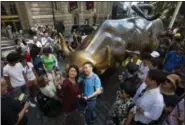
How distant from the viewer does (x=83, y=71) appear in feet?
9.72

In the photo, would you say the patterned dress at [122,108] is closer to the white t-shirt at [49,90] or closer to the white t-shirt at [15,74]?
the white t-shirt at [49,90]

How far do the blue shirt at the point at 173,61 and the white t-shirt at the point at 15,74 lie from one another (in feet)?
12.7

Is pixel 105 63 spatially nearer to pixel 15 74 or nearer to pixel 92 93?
pixel 92 93

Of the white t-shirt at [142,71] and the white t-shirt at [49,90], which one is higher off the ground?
the white t-shirt at [142,71]

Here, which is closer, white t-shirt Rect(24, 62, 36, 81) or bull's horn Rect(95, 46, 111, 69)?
bull's horn Rect(95, 46, 111, 69)

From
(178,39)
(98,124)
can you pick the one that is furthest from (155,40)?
(98,124)

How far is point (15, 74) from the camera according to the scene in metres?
3.51

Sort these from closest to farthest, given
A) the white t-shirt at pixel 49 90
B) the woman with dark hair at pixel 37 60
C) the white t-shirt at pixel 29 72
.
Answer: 1. the white t-shirt at pixel 49 90
2. the white t-shirt at pixel 29 72
3. the woman with dark hair at pixel 37 60

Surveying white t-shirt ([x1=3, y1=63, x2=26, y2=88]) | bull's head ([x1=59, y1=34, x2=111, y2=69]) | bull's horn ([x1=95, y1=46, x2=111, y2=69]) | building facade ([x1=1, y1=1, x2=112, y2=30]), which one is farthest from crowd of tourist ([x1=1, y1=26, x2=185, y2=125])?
building facade ([x1=1, y1=1, x2=112, y2=30])

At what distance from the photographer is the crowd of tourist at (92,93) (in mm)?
2172

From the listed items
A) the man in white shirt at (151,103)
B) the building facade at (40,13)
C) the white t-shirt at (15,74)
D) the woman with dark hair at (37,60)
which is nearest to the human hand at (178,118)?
the man in white shirt at (151,103)

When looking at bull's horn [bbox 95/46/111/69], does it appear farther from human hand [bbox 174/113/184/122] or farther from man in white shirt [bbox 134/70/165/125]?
human hand [bbox 174/113/184/122]

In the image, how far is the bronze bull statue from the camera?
3.55 metres

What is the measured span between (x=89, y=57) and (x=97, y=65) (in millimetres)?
262
